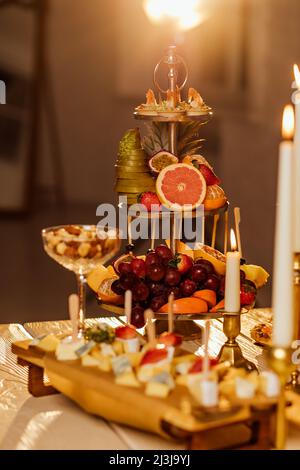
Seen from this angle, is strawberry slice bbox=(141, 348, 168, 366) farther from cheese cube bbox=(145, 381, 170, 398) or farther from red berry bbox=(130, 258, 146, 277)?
red berry bbox=(130, 258, 146, 277)

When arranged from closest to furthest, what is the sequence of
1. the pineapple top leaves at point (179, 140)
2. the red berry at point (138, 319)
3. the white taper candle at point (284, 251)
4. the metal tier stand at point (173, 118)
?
1. the white taper candle at point (284, 251)
2. the red berry at point (138, 319)
3. the metal tier stand at point (173, 118)
4. the pineapple top leaves at point (179, 140)

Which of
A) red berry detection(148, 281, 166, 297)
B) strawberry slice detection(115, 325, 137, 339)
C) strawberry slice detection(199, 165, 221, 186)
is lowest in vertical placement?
strawberry slice detection(115, 325, 137, 339)

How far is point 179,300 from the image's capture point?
1649 mm

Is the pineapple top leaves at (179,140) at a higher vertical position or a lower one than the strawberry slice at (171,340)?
higher

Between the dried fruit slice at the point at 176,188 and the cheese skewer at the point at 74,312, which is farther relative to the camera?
the dried fruit slice at the point at 176,188

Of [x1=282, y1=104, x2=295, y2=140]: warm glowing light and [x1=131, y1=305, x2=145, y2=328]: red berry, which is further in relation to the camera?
[x1=131, y1=305, x2=145, y2=328]: red berry

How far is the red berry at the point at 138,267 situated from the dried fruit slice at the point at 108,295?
0.18ft

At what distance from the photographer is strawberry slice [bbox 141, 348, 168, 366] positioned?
47.2 inches

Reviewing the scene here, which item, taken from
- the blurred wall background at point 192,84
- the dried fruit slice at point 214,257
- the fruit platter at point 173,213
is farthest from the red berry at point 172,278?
the blurred wall background at point 192,84

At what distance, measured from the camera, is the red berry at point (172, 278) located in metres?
1.68

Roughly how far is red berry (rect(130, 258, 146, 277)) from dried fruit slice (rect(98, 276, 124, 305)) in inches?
2.1

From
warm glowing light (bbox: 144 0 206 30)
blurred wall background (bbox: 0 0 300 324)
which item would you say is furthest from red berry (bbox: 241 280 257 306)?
warm glowing light (bbox: 144 0 206 30)

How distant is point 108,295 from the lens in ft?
5.52

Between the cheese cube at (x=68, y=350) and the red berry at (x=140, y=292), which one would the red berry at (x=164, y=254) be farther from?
the cheese cube at (x=68, y=350)
